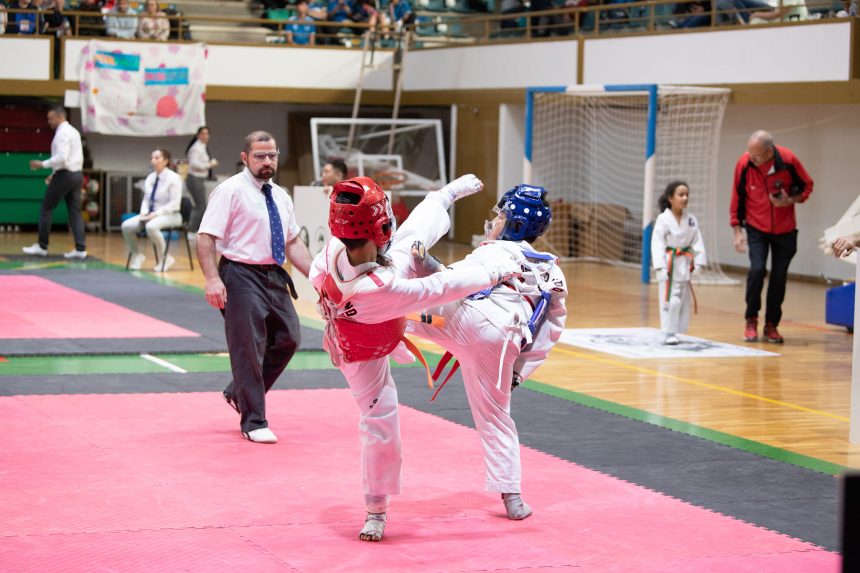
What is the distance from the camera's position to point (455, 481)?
19.6 feet

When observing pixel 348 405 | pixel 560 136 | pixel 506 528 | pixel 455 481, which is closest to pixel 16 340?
pixel 348 405

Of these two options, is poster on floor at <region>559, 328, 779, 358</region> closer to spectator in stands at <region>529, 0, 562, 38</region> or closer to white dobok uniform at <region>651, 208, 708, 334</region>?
white dobok uniform at <region>651, 208, 708, 334</region>

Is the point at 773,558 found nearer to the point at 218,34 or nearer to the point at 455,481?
the point at 455,481

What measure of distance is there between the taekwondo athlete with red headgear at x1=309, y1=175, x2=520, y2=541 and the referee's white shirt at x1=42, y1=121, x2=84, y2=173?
1200 cm

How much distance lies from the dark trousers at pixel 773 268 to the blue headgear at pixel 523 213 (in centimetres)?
614

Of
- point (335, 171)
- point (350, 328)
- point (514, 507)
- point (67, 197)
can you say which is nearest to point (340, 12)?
point (67, 197)

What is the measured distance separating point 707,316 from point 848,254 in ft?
13.3

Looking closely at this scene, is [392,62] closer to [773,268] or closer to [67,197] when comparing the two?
[67,197]

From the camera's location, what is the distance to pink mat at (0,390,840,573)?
15.5 ft

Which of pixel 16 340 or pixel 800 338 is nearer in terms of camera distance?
pixel 16 340

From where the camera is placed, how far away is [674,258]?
1053 cm

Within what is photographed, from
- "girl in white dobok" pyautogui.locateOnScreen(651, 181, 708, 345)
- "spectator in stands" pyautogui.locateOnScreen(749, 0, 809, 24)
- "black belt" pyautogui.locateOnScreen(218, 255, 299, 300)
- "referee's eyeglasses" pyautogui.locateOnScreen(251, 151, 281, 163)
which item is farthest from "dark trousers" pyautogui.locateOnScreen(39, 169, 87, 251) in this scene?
"referee's eyeglasses" pyautogui.locateOnScreen(251, 151, 281, 163)

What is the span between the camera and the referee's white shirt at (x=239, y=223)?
679 cm

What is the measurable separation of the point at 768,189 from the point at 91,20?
14815mm
